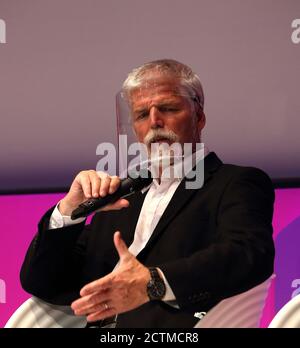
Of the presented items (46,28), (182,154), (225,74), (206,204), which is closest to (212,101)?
(225,74)

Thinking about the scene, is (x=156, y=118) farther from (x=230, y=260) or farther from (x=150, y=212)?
(x=230, y=260)

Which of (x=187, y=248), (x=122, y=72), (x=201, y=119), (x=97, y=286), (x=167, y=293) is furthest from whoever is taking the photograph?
(x=122, y=72)

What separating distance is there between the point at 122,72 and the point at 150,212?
58cm

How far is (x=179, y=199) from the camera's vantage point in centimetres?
195

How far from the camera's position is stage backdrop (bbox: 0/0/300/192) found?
218cm

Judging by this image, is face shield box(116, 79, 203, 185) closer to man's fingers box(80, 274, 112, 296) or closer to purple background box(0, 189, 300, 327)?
purple background box(0, 189, 300, 327)

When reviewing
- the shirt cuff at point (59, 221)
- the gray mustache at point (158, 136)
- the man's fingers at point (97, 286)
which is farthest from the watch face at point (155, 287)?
the gray mustache at point (158, 136)

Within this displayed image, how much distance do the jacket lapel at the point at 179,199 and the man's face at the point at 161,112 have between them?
0.40 feet

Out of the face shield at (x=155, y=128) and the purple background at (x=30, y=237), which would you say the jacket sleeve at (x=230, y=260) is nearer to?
the face shield at (x=155, y=128)

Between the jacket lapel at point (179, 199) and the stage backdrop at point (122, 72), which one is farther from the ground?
the stage backdrop at point (122, 72)

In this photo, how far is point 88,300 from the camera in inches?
58.2

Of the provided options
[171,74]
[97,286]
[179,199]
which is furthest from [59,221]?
[171,74]

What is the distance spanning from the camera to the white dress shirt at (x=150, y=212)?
6.30ft

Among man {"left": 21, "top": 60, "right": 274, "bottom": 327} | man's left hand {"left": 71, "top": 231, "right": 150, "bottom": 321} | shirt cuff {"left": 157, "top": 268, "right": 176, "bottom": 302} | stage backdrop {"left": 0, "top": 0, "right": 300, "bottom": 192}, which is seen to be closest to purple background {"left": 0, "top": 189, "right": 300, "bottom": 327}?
stage backdrop {"left": 0, "top": 0, "right": 300, "bottom": 192}
